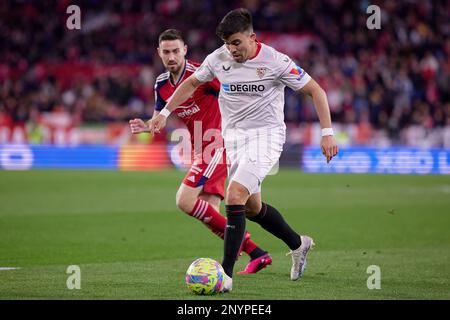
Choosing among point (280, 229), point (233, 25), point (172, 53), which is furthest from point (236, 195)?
point (172, 53)

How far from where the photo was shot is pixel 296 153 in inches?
982

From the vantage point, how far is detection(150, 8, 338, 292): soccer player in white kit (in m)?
7.08

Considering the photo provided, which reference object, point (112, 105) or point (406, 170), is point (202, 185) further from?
point (112, 105)

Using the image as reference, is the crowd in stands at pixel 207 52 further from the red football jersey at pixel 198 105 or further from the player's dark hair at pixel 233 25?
the player's dark hair at pixel 233 25

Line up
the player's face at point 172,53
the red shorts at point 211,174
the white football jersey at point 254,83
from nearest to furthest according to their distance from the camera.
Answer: the white football jersey at point 254,83, the red shorts at point 211,174, the player's face at point 172,53

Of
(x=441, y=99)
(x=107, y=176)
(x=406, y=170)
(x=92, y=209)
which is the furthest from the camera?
(x=441, y=99)

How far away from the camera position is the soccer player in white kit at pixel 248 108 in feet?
23.2

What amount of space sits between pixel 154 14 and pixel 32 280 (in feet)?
83.0

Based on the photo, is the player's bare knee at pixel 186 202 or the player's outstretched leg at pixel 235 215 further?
the player's bare knee at pixel 186 202

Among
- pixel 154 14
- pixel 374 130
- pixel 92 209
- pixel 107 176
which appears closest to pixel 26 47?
pixel 154 14

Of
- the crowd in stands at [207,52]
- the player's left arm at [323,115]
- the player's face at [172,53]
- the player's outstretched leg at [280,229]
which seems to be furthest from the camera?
the crowd in stands at [207,52]

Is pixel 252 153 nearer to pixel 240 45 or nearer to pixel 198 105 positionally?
pixel 240 45

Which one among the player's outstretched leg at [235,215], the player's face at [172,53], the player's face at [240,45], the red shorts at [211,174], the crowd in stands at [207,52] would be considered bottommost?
the player's outstretched leg at [235,215]

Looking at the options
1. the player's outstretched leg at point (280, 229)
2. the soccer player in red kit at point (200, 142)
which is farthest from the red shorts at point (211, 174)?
the player's outstretched leg at point (280, 229)
